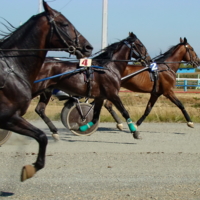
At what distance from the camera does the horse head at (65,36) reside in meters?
4.95

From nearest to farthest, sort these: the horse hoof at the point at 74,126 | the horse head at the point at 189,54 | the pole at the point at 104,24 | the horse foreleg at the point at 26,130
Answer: the horse foreleg at the point at 26,130 < the horse hoof at the point at 74,126 < the horse head at the point at 189,54 < the pole at the point at 104,24

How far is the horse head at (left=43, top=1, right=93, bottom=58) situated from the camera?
195 inches

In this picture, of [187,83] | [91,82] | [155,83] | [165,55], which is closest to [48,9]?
[91,82]

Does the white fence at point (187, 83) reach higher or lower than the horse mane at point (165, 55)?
lower

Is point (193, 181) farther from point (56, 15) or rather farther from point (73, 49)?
point (56, 15)

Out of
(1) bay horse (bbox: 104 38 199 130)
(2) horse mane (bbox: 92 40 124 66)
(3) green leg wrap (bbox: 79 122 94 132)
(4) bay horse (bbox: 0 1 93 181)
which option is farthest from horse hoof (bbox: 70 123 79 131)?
(4) bay horse (bbox: 0 1 93 181)

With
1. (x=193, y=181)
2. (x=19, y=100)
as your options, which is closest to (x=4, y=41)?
(x=19, y=100)

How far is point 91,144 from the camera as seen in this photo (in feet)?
26.7

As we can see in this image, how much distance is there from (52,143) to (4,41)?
12.1 ft

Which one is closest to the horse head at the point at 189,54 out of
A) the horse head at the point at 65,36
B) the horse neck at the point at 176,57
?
the horse neck at the point at 176,57

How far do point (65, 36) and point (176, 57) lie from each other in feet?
21.0

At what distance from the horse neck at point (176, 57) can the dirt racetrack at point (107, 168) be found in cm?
223

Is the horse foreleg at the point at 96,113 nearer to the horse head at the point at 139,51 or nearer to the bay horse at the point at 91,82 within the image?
the bay horse at the point at 91,82

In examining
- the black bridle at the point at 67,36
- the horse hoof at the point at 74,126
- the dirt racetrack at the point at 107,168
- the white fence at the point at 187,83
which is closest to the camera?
the dirt racetrack at the point at 107,168
